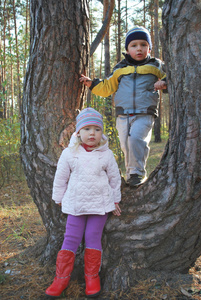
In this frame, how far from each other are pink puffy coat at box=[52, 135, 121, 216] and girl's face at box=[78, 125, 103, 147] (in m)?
0.07

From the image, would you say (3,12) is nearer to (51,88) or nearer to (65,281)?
(51,88)

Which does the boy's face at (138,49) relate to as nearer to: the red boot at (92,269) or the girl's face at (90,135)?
the girl's face at (90,135)

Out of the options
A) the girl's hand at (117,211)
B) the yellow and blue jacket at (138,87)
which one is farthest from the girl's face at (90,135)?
the yellow and blue jacket at (138,87)

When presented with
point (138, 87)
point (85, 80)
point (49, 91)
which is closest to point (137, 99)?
point (138, 87)

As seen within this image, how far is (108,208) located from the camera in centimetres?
219

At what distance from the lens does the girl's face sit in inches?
87.2

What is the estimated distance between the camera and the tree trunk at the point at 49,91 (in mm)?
2551

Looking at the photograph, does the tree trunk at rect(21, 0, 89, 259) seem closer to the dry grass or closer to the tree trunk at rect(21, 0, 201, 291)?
the tree trunk at rect(21, 0, 201, 291)

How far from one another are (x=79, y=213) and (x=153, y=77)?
167 centimetres

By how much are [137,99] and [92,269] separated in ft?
5.73

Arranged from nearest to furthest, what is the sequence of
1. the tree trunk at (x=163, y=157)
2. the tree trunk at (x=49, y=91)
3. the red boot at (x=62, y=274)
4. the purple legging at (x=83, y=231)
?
the tree trunk at (x=163, y=157) < the red boot at (x=62, y=274) < the purple legging at (x=83, y=231) < the tree trunk at (x=49, y=91)

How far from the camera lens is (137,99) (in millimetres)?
2777

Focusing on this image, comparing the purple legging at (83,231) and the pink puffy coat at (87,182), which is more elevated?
the pink puffy coat at (87,182)

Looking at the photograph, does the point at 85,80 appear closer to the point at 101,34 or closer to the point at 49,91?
the point at 49,91
